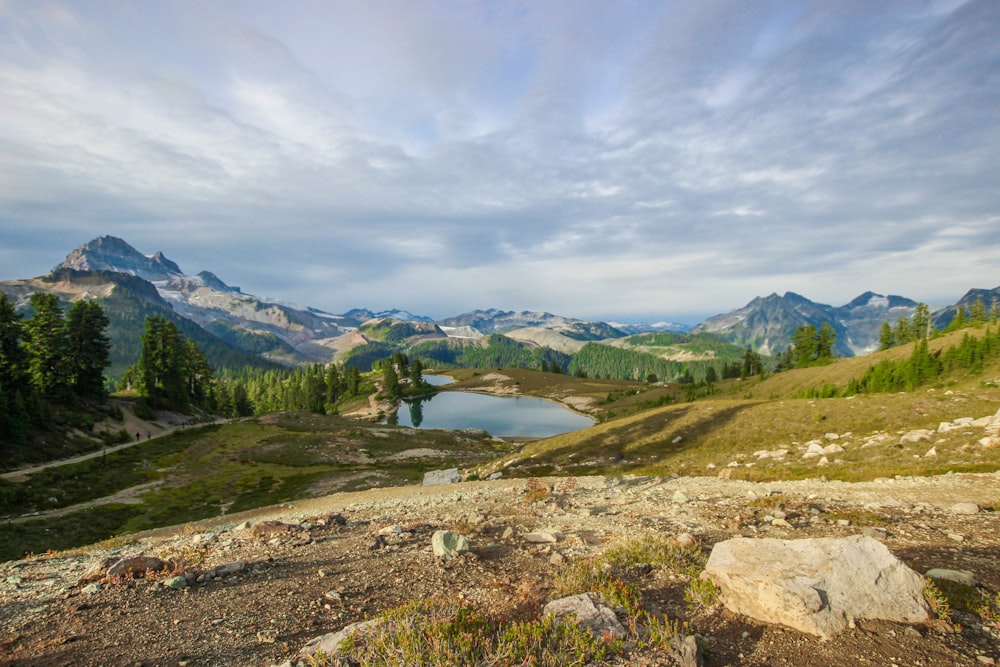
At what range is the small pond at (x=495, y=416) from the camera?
12888 cm

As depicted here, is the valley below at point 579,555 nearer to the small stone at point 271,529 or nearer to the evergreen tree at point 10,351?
the small stone at point 271,529

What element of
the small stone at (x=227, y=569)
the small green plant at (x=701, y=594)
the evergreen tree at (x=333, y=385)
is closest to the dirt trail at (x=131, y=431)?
the small stone at (x=227, y=569)

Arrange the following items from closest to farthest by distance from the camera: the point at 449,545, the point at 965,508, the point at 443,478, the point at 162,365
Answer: the point at 449,545
the point at 965,508
the point at 443,478
the point at 162,365

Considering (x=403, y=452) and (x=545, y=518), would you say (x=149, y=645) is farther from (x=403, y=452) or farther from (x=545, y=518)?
(x=403, y=452)

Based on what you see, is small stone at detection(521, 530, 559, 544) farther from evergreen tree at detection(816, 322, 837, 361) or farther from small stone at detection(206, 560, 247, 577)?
evergreen tree at detection(816, 322, 837, 361)

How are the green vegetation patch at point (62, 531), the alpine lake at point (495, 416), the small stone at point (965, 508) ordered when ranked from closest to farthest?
the small stone at point (965, 508) < the green vegetation patch at point (62, 531) < the alpine lake at point (495, 416)

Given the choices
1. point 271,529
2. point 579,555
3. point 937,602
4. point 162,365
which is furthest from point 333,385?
point 937,602

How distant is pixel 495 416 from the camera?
152 metres

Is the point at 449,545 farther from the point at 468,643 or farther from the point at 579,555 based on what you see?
the point at 468,643

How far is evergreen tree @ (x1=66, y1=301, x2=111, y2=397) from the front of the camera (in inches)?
2901

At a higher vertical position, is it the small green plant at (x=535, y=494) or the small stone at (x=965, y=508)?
the small stone at (x=965, y=508)

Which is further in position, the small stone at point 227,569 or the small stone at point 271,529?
the small stone at point 271,529

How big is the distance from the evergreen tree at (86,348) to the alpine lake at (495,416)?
70.5 m

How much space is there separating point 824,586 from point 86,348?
4102 inches
